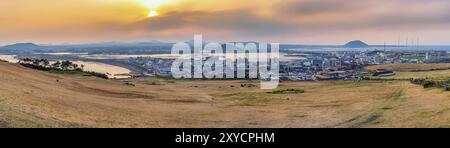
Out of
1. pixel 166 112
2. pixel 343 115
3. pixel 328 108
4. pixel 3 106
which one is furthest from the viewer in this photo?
pixel 328 108

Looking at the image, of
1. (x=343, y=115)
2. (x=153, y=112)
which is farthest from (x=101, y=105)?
(x=343, y=115)

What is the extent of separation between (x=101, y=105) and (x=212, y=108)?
27.0ft

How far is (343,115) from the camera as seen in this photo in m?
27.3

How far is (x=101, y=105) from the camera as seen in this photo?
2878 centimetres

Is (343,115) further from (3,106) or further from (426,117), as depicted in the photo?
(3,106)

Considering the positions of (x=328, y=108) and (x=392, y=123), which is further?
(x=328, y=108)
